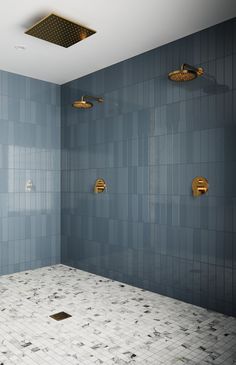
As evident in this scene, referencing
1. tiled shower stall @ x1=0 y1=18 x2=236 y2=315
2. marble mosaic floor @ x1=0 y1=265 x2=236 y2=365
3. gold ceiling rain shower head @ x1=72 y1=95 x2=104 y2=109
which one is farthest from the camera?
gold ceiling rain shower head @ x1=72 y1=95 x2=104 y2=109

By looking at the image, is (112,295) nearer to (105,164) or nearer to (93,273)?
(93,273)

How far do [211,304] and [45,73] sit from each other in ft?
9.35

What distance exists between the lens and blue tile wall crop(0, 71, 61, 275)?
11.7 feet

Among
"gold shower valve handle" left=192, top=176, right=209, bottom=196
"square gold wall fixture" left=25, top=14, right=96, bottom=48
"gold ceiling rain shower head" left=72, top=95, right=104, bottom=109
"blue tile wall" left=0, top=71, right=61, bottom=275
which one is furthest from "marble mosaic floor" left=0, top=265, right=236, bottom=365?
"square gold wall fixture" left=25, top=14, right=96, bottom=48

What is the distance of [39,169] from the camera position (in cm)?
386

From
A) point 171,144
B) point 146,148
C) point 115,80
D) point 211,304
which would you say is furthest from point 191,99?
point 211,304

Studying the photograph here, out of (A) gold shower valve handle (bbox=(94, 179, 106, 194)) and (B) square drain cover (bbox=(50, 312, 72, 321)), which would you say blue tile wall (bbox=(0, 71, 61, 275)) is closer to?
(A) gold shower valve handle (bbox=(94, 179, 106, 194))

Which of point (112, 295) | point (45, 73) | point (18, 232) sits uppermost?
point (45, 73)

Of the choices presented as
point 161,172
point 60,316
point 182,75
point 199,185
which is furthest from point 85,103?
point 60,316

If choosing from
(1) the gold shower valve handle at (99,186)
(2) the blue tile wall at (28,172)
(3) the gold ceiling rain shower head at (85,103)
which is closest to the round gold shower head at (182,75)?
(3) the gold ceiling rain shower head at (85,103)

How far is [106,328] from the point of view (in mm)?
2232

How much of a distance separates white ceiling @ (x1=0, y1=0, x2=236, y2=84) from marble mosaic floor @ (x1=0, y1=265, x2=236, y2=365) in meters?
2.19

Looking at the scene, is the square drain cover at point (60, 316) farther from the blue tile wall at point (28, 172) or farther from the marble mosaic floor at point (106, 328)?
the blue tile wall at point (28, 172)

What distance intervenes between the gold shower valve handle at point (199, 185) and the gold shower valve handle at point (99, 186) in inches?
43.3
